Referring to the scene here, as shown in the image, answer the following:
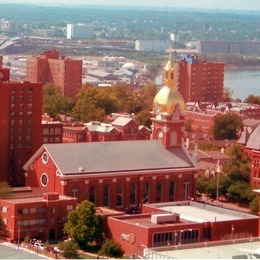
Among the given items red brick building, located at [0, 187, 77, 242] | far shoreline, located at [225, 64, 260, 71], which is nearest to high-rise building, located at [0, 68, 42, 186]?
red brick building, located at [0, 187, 77, 242]

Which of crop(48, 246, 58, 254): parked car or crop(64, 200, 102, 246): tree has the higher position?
crop(64, 200, 102, 246): tree

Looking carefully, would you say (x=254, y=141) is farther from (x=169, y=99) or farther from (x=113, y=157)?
(x=113, y=157)

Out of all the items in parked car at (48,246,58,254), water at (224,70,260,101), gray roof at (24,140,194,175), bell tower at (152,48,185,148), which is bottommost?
water at (224,70,260,101)

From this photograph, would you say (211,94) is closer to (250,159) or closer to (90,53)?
(250,159)

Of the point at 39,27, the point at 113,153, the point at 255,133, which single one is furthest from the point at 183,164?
the point at 39,27

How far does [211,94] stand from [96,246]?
33365 millimetres

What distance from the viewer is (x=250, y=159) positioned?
35.5m

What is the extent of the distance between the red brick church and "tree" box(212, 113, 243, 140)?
1351cm

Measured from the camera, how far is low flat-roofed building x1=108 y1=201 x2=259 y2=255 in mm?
25188

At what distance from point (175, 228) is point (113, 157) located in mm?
4336

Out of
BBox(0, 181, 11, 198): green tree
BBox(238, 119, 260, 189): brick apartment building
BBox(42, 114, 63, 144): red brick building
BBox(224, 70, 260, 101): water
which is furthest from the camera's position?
BBox(224, 70, 260, 101): water

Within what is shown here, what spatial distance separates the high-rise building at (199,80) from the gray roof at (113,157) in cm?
2689

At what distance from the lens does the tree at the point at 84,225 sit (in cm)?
2589

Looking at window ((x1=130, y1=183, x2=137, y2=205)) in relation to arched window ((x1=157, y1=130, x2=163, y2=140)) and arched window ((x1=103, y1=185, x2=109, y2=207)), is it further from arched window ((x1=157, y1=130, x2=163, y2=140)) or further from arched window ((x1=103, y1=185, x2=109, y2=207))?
arched window ((x1=157, y1=130, x2=163, y2=140))
